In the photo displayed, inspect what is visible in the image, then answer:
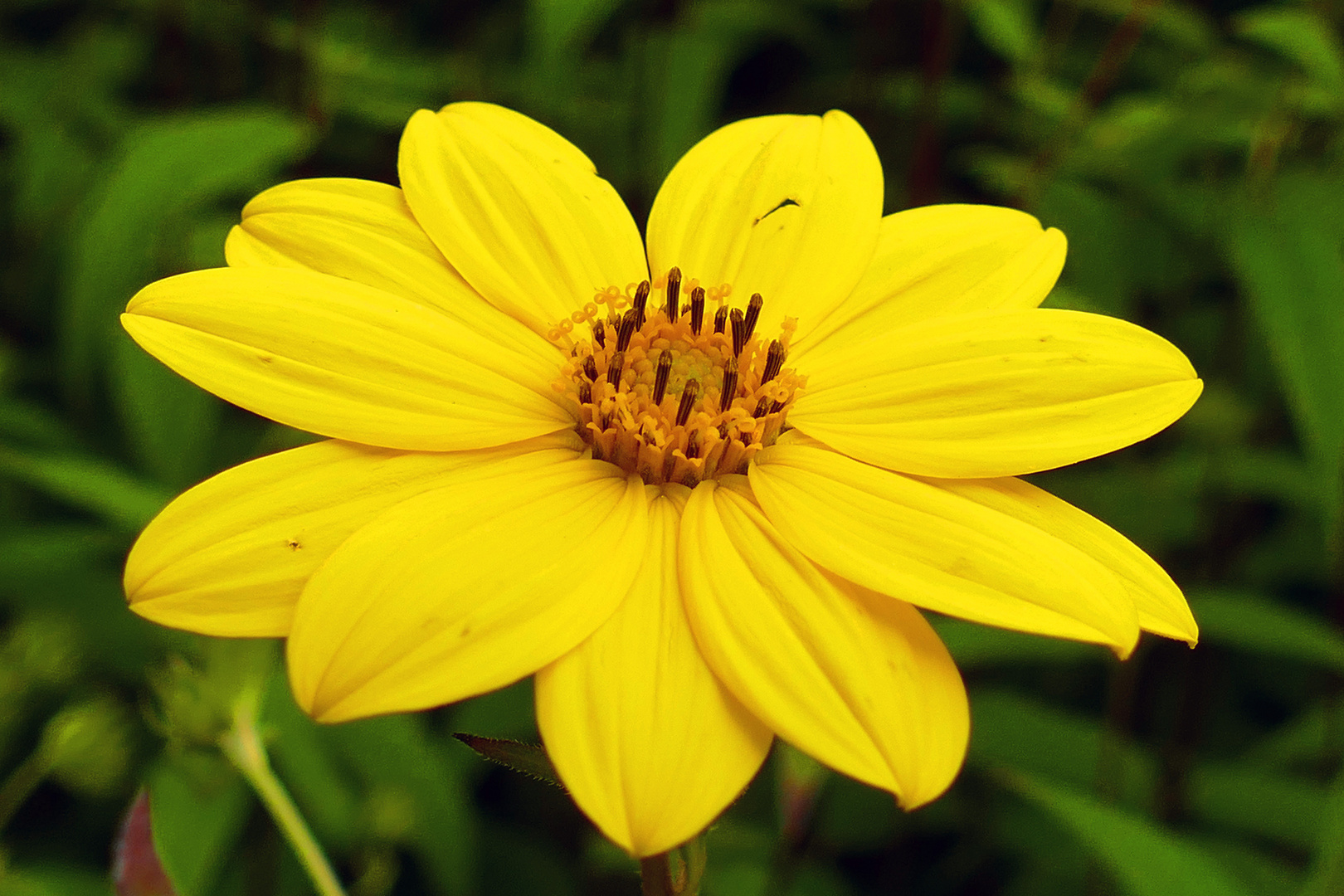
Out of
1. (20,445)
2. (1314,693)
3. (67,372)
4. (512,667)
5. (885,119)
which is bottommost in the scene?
(1314,693)

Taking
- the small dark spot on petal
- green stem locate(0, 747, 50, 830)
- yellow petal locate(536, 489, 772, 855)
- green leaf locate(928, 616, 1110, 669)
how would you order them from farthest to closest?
green leaf locate(928, 616, 1110, 669), green stem locate(0, 747, 50, 830), the small dark spot on petal, yellow petal locate(536, 489, 772, 855)

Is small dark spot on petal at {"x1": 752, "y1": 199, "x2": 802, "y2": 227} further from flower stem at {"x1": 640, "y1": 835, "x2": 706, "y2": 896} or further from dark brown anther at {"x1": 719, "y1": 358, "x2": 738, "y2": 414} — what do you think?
flower stem at {"x1": 640, "y1": 835, "x2": 706, "y2": 896}

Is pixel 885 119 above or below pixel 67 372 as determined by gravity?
above

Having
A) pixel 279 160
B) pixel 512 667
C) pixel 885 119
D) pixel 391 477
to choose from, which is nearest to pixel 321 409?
pixel 391 477

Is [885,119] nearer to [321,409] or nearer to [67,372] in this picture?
[67,372]

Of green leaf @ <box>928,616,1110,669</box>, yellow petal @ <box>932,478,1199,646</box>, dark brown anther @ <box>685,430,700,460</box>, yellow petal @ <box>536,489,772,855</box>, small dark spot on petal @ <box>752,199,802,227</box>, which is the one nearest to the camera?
yellow petal @ <box>536,489,772,855</box>

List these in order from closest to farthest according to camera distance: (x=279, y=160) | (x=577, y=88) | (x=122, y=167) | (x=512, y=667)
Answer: (x=512, y=667) → (x=122, y=167) → (x=279, y=160) → (x=577, y=88)

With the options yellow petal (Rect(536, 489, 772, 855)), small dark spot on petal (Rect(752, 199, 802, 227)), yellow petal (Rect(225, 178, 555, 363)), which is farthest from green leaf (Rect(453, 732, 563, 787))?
small dark spot on petal (Rect(752, 199, 802, 227))

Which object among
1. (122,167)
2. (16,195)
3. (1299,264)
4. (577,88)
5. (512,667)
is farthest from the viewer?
(577,88)
